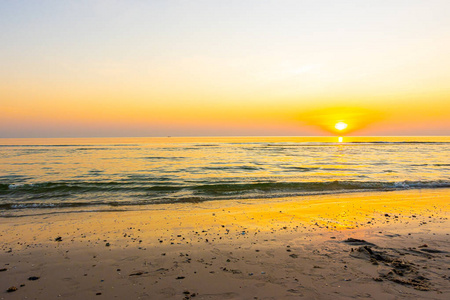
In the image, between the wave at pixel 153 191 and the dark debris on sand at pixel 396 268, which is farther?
the wave at pixel 153 191

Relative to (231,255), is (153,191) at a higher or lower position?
lower

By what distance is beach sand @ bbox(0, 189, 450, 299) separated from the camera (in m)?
5.17

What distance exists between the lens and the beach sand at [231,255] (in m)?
5.17

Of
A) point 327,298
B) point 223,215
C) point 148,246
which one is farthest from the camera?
point 223,215

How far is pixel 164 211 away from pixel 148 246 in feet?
15.7

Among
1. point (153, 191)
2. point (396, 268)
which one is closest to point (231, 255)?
point (396, 268)

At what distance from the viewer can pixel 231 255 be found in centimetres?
682

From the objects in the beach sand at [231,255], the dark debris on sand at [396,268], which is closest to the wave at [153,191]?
the beach sand at [231,255]

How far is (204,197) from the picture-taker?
15750 mm

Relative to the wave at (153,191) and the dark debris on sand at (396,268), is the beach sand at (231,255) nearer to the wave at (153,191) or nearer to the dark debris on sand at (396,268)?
the dark debris on sand at (396,268)

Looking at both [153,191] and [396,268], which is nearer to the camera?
[396,268]

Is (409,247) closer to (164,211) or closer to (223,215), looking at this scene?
(223,215)

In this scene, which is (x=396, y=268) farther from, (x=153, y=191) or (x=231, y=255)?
(x=153, y=191)

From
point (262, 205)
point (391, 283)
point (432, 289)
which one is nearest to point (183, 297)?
point (391, 283)
